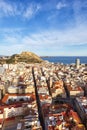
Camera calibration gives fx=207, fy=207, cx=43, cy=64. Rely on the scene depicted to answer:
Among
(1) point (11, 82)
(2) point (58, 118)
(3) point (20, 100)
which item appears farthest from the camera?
(1) point (11, 82)

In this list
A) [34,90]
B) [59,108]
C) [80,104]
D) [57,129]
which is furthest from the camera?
[34,90]

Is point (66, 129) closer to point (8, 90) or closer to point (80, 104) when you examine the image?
point (80, 104)

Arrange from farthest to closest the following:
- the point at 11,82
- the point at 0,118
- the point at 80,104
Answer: the point at 11,82
the point at 80,104
the point at 0,118

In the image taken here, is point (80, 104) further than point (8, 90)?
No

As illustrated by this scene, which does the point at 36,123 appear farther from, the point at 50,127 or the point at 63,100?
the point at 63,100

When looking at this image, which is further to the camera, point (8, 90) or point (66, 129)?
point (8, 90)

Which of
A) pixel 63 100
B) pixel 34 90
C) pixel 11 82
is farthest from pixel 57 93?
pixel 11 82

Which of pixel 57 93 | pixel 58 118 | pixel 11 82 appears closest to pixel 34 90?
pixel 57 93

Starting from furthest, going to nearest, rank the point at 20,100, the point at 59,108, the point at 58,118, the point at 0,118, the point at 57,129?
1. the point at 20,100
2. the point at 59,108
3. the point at 0,118
4. the point at 58,118
5. the point at 57,129
